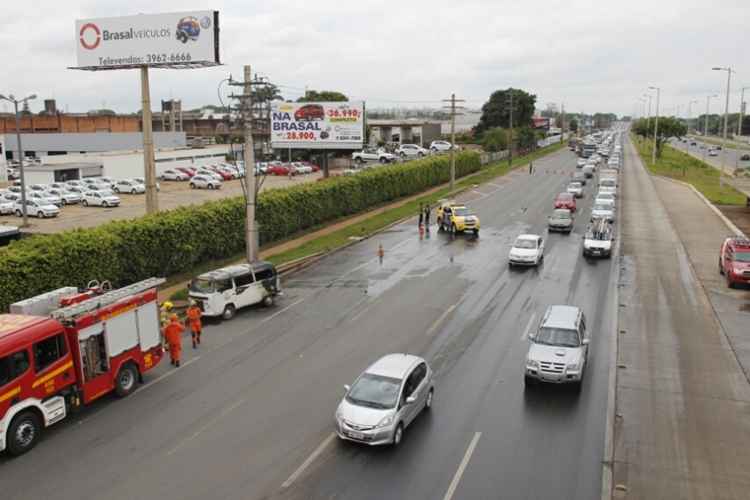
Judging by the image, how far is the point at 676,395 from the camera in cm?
1747

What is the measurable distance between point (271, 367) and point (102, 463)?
6450 mm

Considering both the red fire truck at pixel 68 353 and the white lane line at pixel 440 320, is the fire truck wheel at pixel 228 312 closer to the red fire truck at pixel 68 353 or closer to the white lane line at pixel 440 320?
the red fire truck at pixel 68 353

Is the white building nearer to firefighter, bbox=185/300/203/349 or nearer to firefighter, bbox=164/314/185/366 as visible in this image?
firefighter, bbox=185/300/203/349

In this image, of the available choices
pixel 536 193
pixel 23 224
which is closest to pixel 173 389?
pixel 23 224

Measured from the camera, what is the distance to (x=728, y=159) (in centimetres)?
12200

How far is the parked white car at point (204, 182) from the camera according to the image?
250 feet

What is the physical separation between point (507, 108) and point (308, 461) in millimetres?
132687

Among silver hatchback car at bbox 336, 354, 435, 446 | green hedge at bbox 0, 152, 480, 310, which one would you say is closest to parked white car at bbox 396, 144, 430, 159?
green hedge at bbox 0, 152, 480, 310

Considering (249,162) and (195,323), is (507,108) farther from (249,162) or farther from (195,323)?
(195,323)

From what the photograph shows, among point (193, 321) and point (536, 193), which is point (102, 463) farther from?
point (536, 193)

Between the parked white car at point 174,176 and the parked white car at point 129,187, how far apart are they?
12.1 m

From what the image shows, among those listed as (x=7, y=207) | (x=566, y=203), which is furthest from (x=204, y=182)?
(x=566, y=203)

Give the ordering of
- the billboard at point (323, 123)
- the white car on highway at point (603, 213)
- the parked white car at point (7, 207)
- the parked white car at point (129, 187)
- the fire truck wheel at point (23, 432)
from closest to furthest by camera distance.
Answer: the fire truck wheel at point (23, 432) < the white car on highway at point (603, 213) < the parked white car at point (7, 207) < the billboard at point (323, 123) < the parked white car at point (129, 187)

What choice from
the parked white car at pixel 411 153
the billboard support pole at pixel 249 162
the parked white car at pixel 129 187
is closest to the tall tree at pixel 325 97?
the parked white car at pixel 411 153
